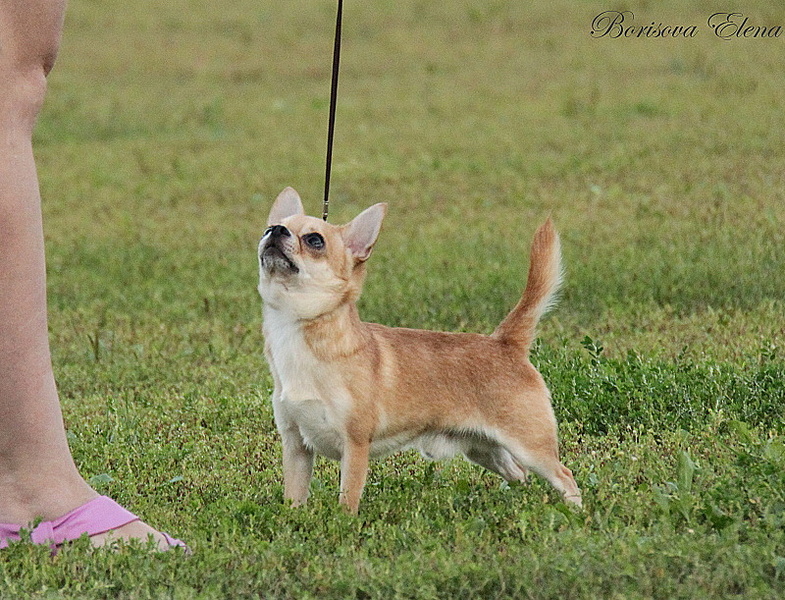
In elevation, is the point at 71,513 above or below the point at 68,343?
above

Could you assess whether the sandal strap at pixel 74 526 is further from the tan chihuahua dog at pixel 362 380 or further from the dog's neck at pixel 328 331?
the dog's neck at pixel 328 331

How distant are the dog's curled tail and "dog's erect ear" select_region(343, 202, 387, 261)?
0.60 m

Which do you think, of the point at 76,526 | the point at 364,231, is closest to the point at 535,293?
the point at 364,231

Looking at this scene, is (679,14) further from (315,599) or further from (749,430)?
(315,599)

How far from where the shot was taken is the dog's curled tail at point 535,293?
4680 mm

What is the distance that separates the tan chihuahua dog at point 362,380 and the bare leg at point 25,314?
0.61 metres

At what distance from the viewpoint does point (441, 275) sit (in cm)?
862

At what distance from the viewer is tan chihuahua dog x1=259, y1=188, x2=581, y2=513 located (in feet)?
13.8

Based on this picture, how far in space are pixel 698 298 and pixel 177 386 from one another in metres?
3.02

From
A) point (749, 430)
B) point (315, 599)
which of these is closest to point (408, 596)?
point (315, 599)

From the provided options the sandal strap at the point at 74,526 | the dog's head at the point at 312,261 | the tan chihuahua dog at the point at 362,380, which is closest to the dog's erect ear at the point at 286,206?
the tan chihuahua dog at the point at 362,380

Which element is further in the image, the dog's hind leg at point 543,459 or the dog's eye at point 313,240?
the dog's hind leg at point 543,459

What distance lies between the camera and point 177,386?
664 centimetres

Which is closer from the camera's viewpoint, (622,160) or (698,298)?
(698,298)
